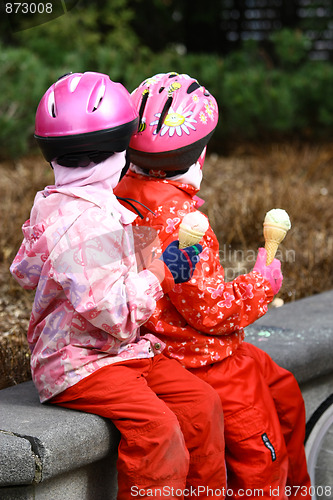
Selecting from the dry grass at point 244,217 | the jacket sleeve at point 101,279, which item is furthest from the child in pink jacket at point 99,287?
the dry grass at point 244,217

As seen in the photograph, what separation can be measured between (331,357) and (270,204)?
1.89 meters

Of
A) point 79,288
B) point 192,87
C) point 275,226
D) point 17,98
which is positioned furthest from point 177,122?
point 17,98

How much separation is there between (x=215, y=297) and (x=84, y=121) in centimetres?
66

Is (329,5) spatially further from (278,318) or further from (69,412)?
(69,412)

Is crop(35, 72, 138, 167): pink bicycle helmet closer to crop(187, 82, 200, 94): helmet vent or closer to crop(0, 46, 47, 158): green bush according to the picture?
crop(187, 82, 200, 94): helmet vent

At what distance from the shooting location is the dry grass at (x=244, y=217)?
11.5 feet

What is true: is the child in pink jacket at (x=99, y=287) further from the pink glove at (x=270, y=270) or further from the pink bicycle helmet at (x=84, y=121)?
the pink glove at (x=270, y=270)

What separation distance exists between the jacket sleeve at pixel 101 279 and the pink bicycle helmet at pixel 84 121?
177 millimetres

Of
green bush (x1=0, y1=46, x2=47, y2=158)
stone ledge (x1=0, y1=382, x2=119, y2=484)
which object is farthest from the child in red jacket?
green bush (x1=0, y1=46, x2=47, y2=158)

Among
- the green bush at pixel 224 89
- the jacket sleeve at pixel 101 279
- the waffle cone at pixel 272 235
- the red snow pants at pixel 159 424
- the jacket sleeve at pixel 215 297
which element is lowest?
the green bush at pixel 224 89

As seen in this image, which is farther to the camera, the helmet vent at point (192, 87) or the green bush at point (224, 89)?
the green bush at point (224, 89)

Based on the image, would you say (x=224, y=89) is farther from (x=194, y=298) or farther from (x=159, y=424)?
(x=159, y=424)

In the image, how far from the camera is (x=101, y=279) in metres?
2.09

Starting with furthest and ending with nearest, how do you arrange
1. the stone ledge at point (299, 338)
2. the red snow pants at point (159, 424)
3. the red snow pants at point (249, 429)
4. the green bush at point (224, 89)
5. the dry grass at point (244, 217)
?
1. the green bush at point (224, 89)
2. the dry grass at point (244, 217)
3. the stone ledge at point (299, 338)
4. the red snow pants at point (249, 429)
5. the red snow pants at point (159, 424)
